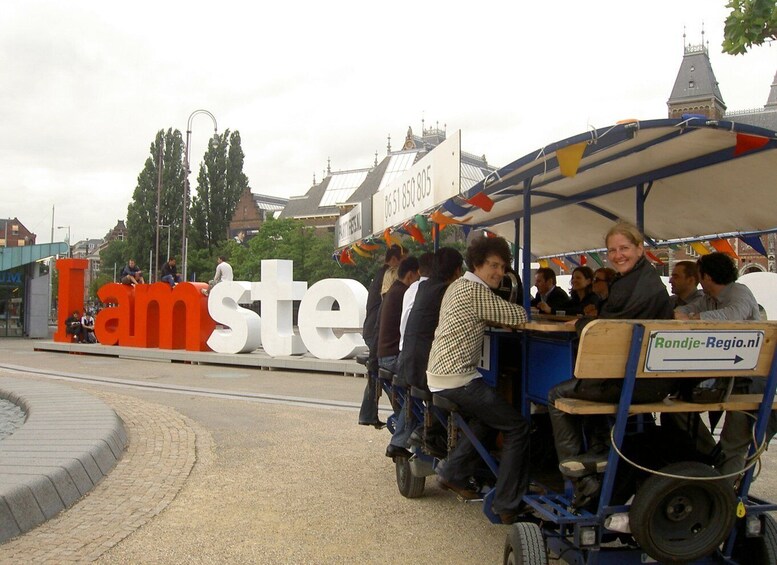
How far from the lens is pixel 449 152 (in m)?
6.21

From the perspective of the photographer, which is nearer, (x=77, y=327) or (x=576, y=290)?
(x=576, y=290)

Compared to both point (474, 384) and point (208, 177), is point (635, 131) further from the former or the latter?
point (208, 177)


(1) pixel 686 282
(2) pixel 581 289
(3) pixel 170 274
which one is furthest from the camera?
Result: (3) pixel 170 274

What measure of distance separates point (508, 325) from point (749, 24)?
563 centimetres

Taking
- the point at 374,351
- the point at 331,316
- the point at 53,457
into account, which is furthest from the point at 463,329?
the point at 331,316

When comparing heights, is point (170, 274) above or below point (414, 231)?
above

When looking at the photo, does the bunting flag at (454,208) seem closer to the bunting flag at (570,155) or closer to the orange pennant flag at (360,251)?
the bunting flag at (570,155)

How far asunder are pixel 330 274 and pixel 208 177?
Answer: 956 inches

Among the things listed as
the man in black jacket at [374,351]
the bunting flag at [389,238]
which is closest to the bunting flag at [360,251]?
the bunting flag at [389,238]

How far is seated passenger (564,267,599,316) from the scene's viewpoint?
8777 mm

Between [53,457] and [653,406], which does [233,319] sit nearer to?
[53,457]

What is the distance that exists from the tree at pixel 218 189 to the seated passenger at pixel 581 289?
61414 mm

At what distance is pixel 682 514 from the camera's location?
3.80 m

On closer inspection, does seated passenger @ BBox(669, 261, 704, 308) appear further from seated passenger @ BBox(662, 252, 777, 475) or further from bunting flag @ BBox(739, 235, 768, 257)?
bunting flag @ BBox(739, 235, 768, 257)
